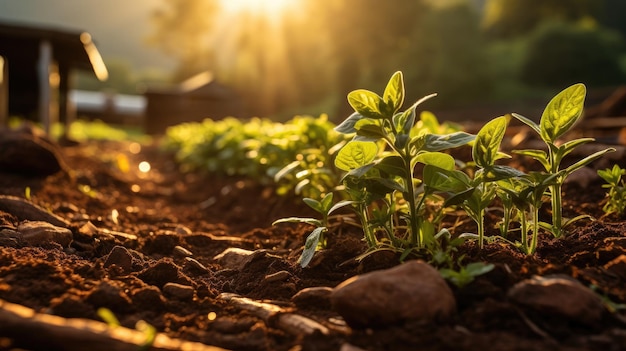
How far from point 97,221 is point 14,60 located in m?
14.1

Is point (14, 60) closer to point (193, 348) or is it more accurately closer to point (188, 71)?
point (193, 348)

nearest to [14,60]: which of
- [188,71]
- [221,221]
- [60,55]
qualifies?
[60,55]

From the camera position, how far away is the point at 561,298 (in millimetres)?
1755

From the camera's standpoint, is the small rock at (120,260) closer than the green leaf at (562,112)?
No

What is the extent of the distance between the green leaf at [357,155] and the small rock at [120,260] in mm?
980

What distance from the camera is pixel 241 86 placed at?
3934 cm

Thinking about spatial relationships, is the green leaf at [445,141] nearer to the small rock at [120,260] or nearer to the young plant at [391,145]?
the young plant at [391,145]

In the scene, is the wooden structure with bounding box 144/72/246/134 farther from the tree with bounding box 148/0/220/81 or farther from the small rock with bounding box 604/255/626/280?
the small rock with bounding box 604/255/626/280

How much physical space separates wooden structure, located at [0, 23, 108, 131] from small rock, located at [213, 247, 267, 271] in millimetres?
9874

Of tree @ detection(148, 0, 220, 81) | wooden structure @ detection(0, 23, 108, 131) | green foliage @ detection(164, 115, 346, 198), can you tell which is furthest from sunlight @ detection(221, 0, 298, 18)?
green foliage @ detection(164, 115, 346, 198)

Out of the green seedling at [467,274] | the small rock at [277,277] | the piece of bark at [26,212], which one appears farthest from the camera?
the piece of bark at [26,212]

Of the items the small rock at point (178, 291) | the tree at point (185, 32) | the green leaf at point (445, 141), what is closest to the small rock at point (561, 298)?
the green leaf at point (445, 141)

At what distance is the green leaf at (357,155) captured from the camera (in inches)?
93.5

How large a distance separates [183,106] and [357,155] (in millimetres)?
26603
